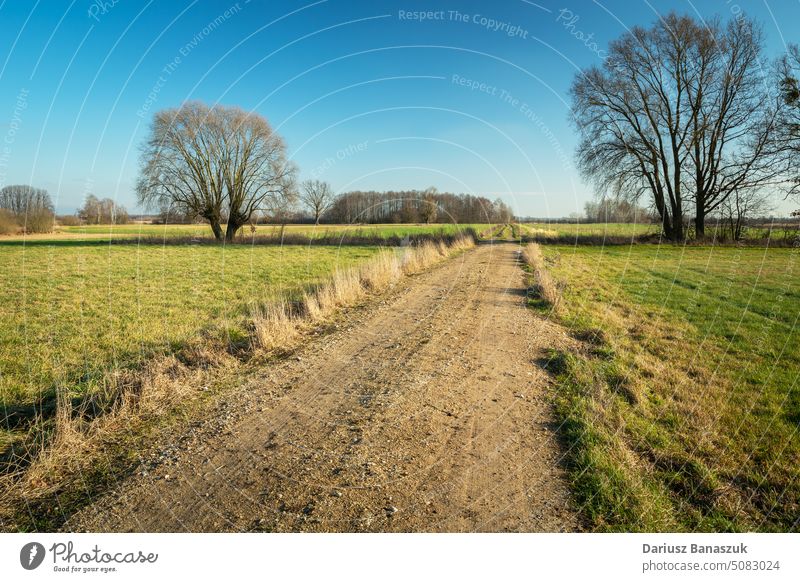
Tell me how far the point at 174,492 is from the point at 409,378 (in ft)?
11.0

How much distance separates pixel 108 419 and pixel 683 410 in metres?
7.32

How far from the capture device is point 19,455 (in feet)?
14.1

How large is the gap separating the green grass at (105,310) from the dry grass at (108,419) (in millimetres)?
927

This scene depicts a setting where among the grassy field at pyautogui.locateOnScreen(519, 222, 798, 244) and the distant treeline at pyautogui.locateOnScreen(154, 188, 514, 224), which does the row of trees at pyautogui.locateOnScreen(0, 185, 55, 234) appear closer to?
the distant treeline at pyautogui.locateOnScreen(154, 188, 514, 224)

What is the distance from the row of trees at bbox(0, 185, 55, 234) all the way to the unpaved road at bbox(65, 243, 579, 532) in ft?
171

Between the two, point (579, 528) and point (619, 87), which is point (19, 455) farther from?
point (619, 87)

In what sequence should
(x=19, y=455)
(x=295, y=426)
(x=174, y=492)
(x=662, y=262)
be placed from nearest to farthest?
1. (x=174, y=492)
2. (x=19, y=455)
3. (x=295, y=426)
4. (x=662, y=262)

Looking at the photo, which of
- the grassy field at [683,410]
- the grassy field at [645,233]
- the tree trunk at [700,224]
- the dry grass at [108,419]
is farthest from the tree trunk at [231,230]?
the tree trunk at [700,224]

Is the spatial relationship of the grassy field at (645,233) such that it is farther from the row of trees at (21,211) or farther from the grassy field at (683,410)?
the row of trees at (21,211)

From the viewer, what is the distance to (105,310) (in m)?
11.2

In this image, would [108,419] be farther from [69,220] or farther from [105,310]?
[69,220]

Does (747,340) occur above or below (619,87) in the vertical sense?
below

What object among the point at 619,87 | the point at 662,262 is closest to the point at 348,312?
Result: the point at 662,262
